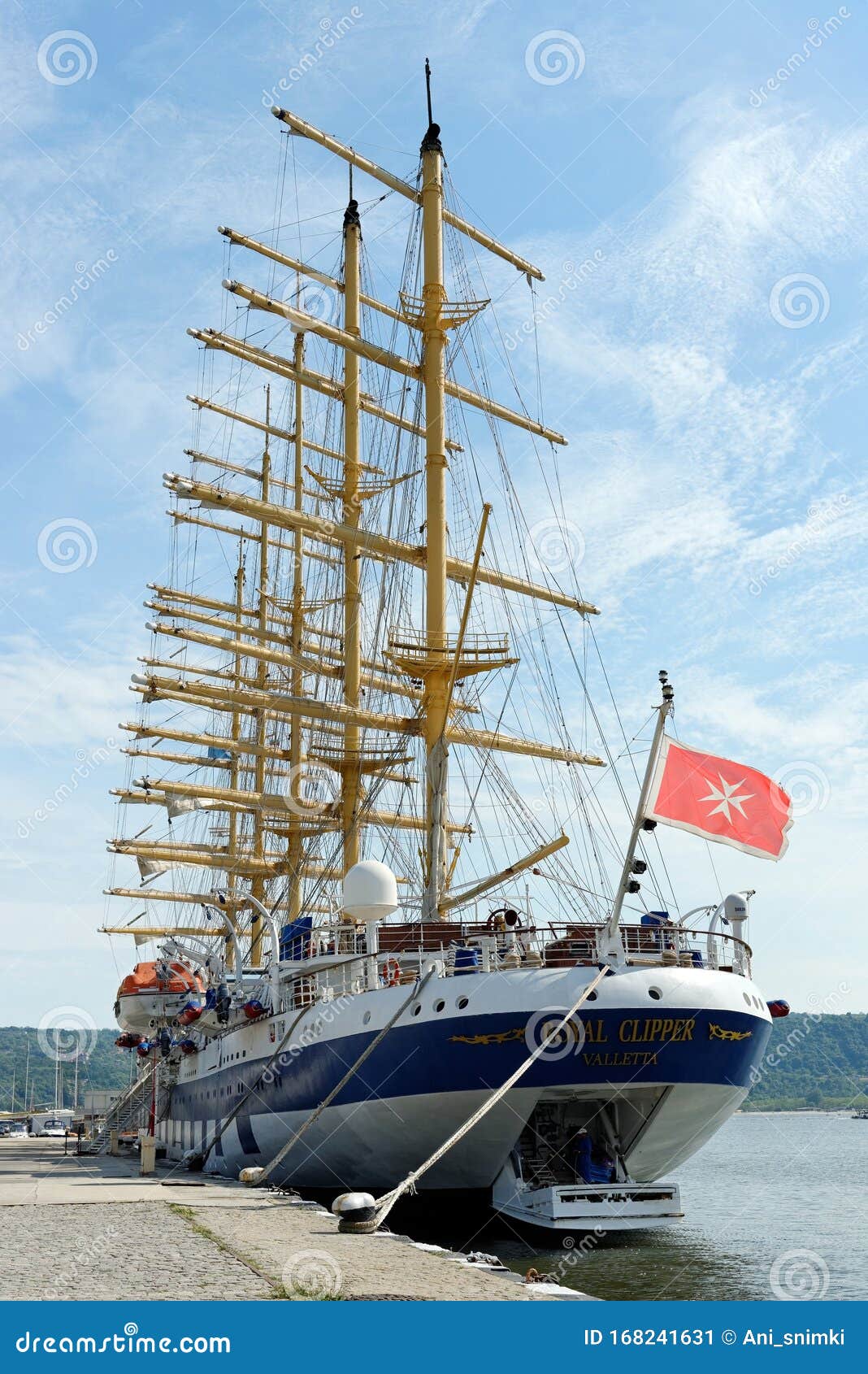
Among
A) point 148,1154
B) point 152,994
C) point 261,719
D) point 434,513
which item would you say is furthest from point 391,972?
point 261,719

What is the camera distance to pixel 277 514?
132 feet

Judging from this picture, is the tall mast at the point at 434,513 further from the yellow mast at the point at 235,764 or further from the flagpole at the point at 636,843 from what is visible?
the yellow mast at the point at 235,764

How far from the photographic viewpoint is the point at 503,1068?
20000 millimetres

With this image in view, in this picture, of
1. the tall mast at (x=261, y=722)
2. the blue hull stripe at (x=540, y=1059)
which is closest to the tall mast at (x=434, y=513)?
the blue hull stripe at (x=540, y=1059)

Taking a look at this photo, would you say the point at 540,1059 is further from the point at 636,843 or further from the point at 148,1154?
the point at 148,1154

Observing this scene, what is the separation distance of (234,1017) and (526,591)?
1607 centimetres

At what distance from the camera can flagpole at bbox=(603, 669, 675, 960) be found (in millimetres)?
20297

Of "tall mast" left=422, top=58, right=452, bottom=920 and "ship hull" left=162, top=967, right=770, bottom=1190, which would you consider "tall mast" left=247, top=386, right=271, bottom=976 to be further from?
"ship hull" left=162, top=967, right=770, bottom=1190

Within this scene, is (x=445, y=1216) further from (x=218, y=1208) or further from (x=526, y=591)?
(x=526, y=591)

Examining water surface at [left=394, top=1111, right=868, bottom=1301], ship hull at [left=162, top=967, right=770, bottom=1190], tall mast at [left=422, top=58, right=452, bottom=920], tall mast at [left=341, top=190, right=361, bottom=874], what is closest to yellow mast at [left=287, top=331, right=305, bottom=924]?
tall mast at [left=341, top=190, right=361, bottom=874]

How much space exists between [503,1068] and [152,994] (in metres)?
24.9

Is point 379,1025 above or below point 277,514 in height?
below

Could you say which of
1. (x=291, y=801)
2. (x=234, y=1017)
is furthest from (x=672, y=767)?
(x=291, y=801)
